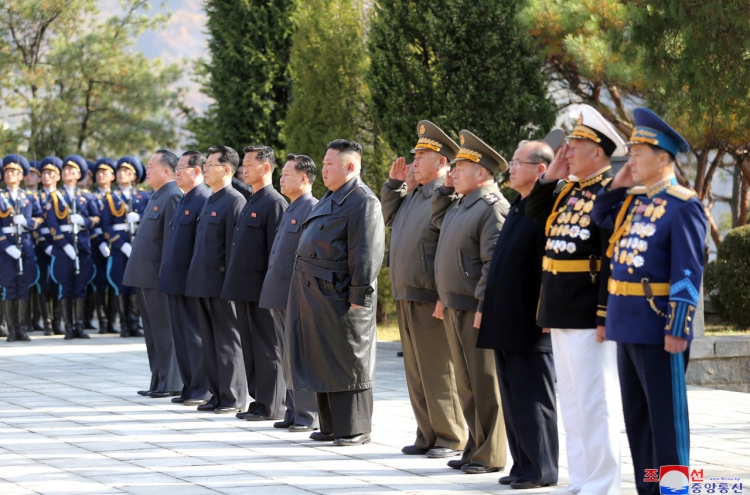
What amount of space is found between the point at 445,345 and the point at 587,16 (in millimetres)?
8677

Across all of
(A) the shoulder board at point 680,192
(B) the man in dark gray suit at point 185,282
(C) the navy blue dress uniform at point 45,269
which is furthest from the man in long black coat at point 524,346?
(C) the navy blue dress uniform at point 45,269

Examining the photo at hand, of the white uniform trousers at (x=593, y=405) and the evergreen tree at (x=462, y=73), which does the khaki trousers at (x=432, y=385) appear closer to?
the white uniform trousers at (x=593, y=405)

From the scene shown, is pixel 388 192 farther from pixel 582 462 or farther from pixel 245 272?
pixel 582 462

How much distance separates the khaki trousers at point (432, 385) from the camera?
7023 mm

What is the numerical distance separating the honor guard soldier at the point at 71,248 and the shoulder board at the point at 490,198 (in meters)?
9.13

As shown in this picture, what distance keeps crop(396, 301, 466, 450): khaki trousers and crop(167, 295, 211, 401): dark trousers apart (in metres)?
2.62

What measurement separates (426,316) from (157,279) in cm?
357

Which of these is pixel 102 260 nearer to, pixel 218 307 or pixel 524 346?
pixel 218 307

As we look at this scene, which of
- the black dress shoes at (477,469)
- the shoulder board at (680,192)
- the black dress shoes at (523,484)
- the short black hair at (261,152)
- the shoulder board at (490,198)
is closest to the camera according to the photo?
the shoulder board at (680,192)

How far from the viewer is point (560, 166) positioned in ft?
18.9

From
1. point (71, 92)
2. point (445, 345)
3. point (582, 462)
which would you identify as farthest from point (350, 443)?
point (71, 92)

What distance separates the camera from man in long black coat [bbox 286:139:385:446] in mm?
7258

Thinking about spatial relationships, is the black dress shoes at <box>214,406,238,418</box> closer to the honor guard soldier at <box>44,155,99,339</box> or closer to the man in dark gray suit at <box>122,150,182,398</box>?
the man in dark gray suit at <box>122,150,182,398</box>

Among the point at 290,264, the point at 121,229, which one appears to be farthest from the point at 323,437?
the point at 121,229
